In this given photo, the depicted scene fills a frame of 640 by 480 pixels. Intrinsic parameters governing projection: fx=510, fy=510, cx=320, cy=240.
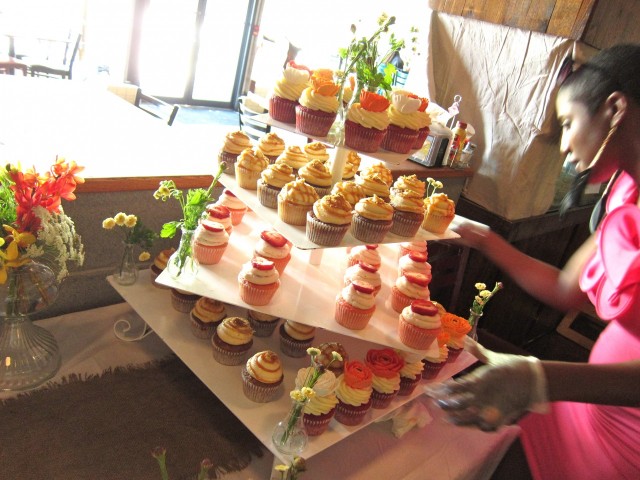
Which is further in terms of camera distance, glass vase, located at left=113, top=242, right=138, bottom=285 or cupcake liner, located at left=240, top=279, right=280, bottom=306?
glass vase, located at left=113, top=242, right=138, bottom=285

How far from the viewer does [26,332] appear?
4.49 feet

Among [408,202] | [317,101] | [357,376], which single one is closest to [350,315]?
[357,376]

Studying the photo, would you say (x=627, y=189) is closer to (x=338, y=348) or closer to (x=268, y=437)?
(x=338, y=348)

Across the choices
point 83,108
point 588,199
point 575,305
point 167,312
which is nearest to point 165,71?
point 83,108

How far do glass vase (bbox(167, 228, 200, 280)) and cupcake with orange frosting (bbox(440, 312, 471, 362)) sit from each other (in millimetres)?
865

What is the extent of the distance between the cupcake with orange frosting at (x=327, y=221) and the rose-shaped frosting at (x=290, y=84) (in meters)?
0.33

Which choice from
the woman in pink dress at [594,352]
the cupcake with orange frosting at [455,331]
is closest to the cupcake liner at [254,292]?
the woman in pink dress at [594,352]

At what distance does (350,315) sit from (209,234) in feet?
1.51

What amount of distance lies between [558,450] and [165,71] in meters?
7.88

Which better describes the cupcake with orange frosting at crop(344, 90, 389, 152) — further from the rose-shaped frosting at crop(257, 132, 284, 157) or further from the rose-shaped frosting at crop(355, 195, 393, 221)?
the rose-shaped frosting at crop(257, 132, 284, 157)

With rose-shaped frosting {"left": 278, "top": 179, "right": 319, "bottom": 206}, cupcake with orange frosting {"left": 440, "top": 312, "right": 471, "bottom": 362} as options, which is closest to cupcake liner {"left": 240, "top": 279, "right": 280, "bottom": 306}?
rose-shaped frosting {"left": 278, "top": 179, "right": 319, "bottom": 206}

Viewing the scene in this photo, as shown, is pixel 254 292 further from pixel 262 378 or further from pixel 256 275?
pixel 262 378

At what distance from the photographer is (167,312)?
5.27 feet

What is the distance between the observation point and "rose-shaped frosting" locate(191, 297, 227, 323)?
1510 mm
